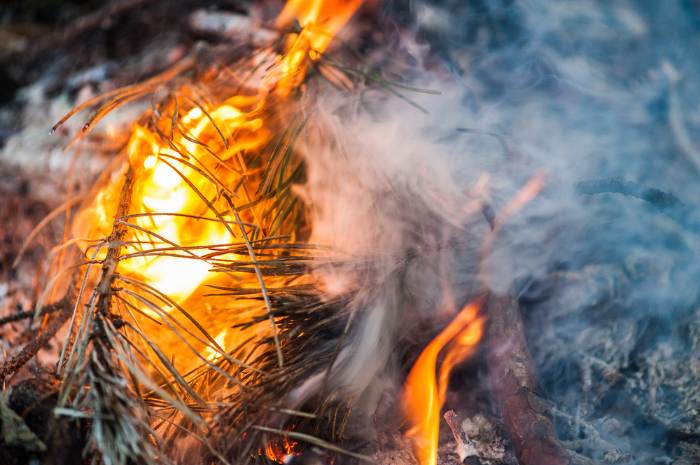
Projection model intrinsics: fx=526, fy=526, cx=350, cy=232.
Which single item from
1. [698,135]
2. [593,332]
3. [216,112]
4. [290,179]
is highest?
[216,112]

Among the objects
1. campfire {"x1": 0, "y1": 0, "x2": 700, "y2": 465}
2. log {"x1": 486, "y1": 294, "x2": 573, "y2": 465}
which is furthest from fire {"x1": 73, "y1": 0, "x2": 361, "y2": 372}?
log {"x1": 486, "y1": 294, "x2": 573, "y2": 465}

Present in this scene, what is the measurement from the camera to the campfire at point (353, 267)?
1.23 m

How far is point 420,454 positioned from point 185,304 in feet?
2.40

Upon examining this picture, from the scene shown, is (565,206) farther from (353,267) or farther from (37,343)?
(37,343)

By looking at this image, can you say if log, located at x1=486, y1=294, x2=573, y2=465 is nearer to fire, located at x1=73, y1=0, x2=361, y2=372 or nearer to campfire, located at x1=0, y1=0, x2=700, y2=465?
campfire, located at x1=0, y1=0, x2=700, y2=465

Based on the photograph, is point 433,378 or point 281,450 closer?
point 281,450

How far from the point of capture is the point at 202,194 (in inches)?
55.1

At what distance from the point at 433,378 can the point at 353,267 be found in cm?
35

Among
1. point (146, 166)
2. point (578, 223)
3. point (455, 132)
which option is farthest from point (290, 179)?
point (578, 223)

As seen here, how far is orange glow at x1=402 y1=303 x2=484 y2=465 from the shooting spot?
49.9 inches

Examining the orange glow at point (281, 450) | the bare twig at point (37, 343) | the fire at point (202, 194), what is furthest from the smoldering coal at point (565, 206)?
the bare twig at point (37, 343)

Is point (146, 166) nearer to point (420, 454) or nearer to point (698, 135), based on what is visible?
point (420, 454)

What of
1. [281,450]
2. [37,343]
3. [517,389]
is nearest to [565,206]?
[517,389]

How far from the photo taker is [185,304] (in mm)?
1452
